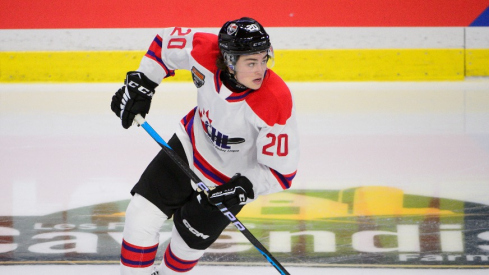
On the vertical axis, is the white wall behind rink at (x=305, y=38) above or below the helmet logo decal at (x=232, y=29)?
above

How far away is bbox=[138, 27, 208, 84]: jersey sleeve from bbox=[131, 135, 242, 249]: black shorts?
34cm

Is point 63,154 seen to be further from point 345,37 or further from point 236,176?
point 345,37

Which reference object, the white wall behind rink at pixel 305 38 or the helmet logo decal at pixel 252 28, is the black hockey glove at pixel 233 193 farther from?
the white wall behind rink at pixel 305 38

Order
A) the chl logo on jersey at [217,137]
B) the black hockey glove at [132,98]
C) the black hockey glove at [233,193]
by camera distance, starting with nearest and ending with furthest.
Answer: the black hockey glove at [233,193] < the chl logo on jersey at [217,137] < the black hockey glove at [132,98]

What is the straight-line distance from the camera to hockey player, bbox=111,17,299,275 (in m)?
2.32

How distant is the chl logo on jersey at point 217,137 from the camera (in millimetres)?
2455

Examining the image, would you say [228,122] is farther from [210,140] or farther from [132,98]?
[132,98]

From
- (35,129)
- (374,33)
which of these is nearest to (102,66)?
(35,129)

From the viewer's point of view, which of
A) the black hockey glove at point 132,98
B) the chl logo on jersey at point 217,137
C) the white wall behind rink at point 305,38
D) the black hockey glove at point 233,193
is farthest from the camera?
the white wall behind rink at point 305,38

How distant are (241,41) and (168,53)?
0.43 m

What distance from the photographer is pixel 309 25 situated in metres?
7.69

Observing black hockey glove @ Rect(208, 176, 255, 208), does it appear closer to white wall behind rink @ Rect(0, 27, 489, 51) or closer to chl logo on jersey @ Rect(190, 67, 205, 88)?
chl logo on jersey @ Rect(190, 67, 205, 88)

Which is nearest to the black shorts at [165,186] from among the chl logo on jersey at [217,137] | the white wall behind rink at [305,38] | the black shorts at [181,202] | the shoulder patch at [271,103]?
the black shorts at [181,202]

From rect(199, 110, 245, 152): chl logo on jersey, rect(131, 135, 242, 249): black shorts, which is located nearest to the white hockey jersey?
rect(199, 110, 245, 152): chl logo on jersey
